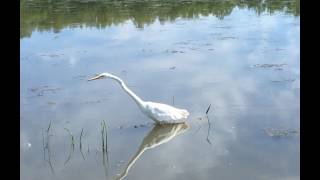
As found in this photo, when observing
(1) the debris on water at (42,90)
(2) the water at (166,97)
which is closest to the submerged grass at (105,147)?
(2) the water at (166,97)

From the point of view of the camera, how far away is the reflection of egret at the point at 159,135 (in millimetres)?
5062

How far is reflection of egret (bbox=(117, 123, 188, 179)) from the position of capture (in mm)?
5062

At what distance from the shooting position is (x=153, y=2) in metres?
16.6

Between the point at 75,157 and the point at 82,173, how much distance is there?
1.36ft

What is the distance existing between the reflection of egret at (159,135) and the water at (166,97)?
0.01m

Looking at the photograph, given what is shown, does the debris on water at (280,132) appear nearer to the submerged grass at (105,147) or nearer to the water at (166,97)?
the water at (166,97)

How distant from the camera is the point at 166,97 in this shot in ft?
21.7

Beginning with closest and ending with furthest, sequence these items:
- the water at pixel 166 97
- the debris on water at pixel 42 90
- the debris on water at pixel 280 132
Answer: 1. the water at pixel 166 97
2. the debris on water at pixel 280 132
3. the debris on water at pixel 42 90

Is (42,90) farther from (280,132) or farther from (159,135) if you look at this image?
(280,132)

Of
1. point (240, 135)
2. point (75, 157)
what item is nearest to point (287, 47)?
point (240, 135)

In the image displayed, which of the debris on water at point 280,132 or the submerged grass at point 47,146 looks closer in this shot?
the submerged grass at point 47,146

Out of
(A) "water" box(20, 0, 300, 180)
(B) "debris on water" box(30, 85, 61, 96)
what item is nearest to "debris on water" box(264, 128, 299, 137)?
(A) "water" box(20, 0, 300, 180)

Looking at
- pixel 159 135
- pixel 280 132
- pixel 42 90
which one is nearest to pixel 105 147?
pixel 159 135
